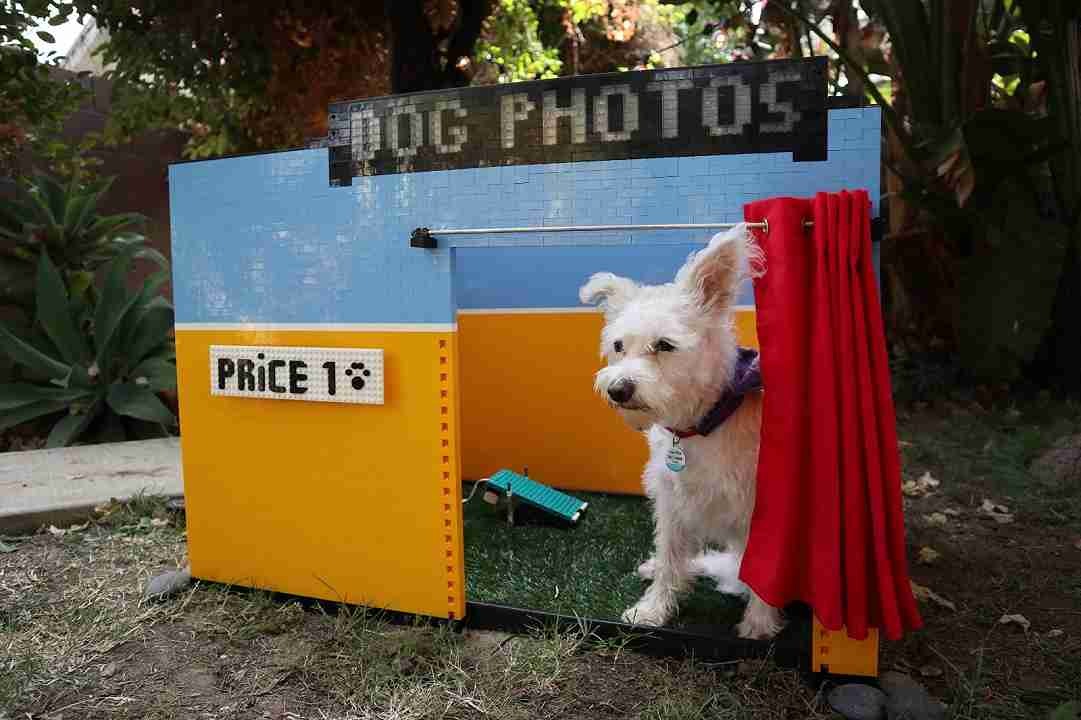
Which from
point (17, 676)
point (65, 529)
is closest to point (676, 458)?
point (17, 676)

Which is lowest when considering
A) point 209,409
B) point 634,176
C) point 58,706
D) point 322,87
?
point 58,706

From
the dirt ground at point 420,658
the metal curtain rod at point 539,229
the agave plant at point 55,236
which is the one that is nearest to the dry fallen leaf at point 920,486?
the dirt ground at point 420,658

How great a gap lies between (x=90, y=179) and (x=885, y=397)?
7901mm

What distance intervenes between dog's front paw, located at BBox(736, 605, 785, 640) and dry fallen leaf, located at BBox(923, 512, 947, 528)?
1768 millimetres

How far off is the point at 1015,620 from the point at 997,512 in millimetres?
1354

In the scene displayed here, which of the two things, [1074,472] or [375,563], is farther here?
[1074,472]

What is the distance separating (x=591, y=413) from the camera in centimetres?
440

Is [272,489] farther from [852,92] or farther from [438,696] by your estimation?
[852,92]

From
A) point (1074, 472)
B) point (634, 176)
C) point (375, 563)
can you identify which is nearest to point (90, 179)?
point (375, 563)

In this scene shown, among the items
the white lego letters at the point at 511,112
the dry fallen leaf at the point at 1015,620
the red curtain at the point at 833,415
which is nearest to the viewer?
the red curtain at the point at 833,415

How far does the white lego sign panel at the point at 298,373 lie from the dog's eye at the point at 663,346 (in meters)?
0.96

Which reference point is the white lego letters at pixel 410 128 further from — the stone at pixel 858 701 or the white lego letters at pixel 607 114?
the stone at pixel 858 701

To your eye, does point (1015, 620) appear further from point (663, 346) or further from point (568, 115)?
point (568, 115)

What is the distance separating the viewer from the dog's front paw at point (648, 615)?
2705 millimetres
